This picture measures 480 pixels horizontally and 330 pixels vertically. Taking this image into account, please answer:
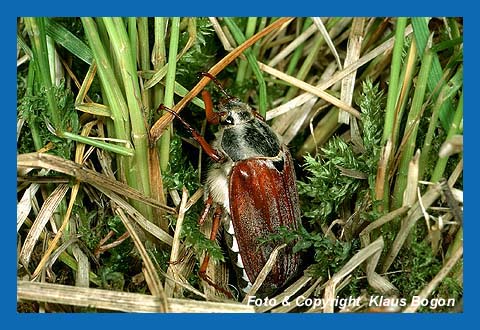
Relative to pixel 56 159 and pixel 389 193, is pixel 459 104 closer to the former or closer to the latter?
pixel 389 193

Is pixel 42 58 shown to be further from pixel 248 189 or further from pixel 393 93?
pixel 393 93

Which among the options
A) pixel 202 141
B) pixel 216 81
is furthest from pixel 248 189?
pixel 216 81

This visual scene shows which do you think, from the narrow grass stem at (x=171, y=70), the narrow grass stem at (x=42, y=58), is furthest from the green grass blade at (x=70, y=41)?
the narrow grass stem at (x=171, y=70)

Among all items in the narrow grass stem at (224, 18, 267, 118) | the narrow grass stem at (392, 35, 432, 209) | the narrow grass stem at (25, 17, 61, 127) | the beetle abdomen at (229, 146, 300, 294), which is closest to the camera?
the narrow grass stem at (25, 17, 61, 127)

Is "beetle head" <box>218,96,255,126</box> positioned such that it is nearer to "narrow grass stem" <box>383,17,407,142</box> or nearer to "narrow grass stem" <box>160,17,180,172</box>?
"narrow grass stem" <box>160,17,180,172</box>

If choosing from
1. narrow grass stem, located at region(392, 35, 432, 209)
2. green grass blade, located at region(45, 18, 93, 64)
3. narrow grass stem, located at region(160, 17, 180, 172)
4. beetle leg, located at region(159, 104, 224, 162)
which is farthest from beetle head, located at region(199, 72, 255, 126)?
narrow grass stem, located at region(392, 35, 432, 209)

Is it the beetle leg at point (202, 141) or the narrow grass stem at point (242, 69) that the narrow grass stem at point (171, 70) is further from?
the narrow grass stem at point (242, 69)

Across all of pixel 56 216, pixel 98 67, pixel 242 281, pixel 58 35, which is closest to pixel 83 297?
pixel 56 216

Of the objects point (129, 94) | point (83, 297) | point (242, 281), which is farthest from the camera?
point (242, 281)
